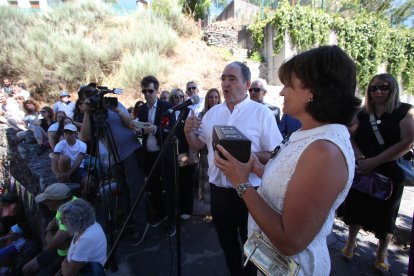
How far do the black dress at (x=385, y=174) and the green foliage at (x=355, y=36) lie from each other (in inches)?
449

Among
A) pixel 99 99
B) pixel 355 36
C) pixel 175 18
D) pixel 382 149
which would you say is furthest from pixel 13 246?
pixel 355 36

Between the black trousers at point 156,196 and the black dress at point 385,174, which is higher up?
the black dress at point 385,174

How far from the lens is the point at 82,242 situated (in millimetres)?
2498

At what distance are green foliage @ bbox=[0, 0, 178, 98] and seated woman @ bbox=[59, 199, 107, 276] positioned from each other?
397 inches

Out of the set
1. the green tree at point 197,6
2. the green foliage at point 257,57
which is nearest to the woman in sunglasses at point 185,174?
the green foliage at point 257,57

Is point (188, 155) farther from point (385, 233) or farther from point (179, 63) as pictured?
point (179, 63)

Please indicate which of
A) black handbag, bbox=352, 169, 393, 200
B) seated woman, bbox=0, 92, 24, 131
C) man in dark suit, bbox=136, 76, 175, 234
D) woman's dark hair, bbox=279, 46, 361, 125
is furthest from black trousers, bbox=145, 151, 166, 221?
seated woman, bbox=0, 92, 24, 131

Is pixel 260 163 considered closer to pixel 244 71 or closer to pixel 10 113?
pixel 244 71

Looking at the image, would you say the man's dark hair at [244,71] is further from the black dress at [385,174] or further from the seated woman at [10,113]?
the seated woman at [10,113]

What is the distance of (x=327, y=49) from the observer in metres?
1.05

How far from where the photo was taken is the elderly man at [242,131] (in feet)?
6.75

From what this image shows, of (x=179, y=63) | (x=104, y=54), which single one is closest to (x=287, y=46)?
(x=179, y=63)

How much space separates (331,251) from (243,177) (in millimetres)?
2611

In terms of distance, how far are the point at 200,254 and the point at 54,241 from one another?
167 centimetres
